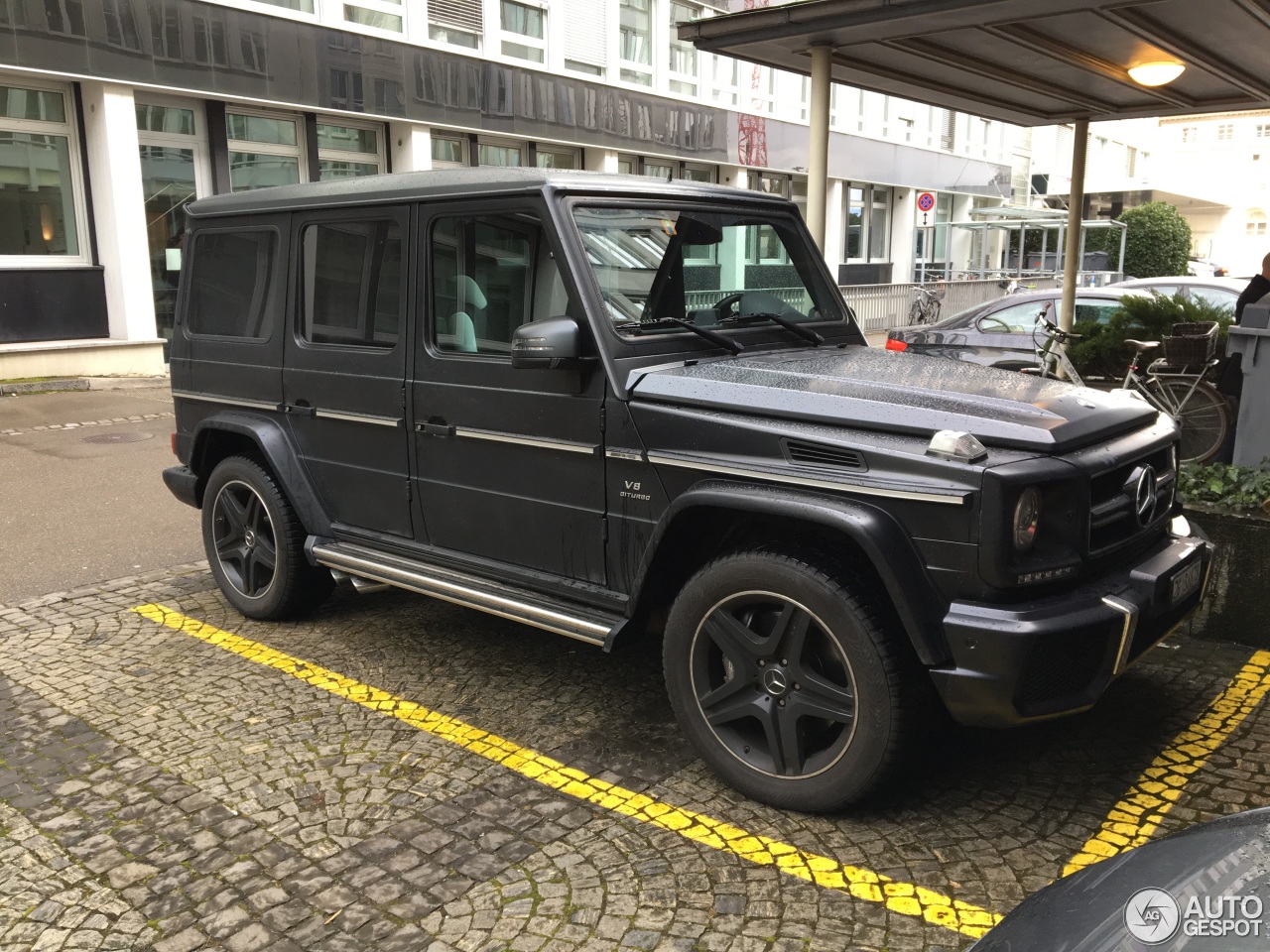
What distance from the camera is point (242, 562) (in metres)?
5.54

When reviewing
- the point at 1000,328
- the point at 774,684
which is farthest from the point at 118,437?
the point at 774,684

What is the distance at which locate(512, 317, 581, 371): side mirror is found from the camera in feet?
12.4

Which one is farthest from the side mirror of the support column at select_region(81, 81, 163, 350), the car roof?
the support column at select_region(81, 81, 163, 350)

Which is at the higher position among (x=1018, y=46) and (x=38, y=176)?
(x=1018, y=46)

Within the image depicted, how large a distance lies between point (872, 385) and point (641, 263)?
1.09 m

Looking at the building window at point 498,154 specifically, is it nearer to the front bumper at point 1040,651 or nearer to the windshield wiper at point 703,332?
the windshield wiper at point 703,332

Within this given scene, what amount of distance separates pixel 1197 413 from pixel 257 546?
7232mm

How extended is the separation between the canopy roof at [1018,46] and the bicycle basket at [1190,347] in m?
2.00

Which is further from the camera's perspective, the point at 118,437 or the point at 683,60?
the point at 683,60

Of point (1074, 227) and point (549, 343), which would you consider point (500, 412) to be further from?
point (1074, 227)

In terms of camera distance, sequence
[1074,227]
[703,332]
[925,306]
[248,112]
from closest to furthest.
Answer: [703,332] → [1074,227] → [248,112] → [925,306]

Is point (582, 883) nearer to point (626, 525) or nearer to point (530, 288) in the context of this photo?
point (626, 525)

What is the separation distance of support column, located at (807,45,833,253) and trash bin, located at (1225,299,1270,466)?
2.66 metres

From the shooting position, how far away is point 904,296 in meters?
21.3
